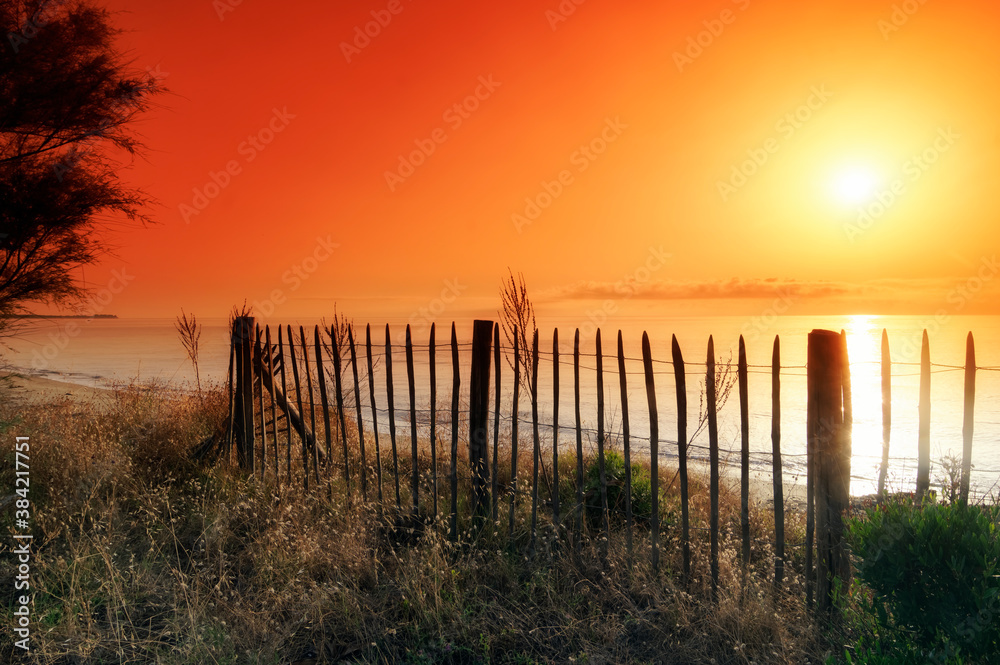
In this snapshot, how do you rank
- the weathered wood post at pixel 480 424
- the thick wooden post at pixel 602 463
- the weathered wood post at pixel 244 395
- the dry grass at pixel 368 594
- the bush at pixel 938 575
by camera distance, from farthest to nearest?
the weathered wood post at pixel 244 395, the weathered wood post at pixel 480 424, the thick wooden post at pixel 602 463, the dry grass at pixel 368 594, the bush at pixel 938 575

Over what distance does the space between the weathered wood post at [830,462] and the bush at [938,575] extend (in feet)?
3.60

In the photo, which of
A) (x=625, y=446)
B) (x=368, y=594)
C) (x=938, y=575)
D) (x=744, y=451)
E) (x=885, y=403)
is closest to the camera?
(x=938, y=575)

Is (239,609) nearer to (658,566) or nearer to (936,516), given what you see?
(658,566)

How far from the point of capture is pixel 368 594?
3990 millimetres

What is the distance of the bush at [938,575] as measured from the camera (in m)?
2.43

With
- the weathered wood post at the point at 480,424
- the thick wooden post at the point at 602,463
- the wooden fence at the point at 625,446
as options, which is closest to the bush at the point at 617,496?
the wooden fence at the point at 625,446

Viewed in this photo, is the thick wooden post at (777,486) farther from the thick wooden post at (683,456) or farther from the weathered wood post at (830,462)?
the thick wooden post at (683,456)

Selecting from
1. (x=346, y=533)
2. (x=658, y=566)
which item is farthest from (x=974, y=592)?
(x=346, y=533)

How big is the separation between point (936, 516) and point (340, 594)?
3481 mm

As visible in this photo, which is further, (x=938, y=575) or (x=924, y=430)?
(x=924, y=430)

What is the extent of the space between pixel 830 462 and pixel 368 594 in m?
3.29

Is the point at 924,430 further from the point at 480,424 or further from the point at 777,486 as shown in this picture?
the point at 480,424

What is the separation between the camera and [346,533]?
14.8 feet

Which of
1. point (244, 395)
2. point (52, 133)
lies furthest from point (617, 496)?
point (52, 133)
